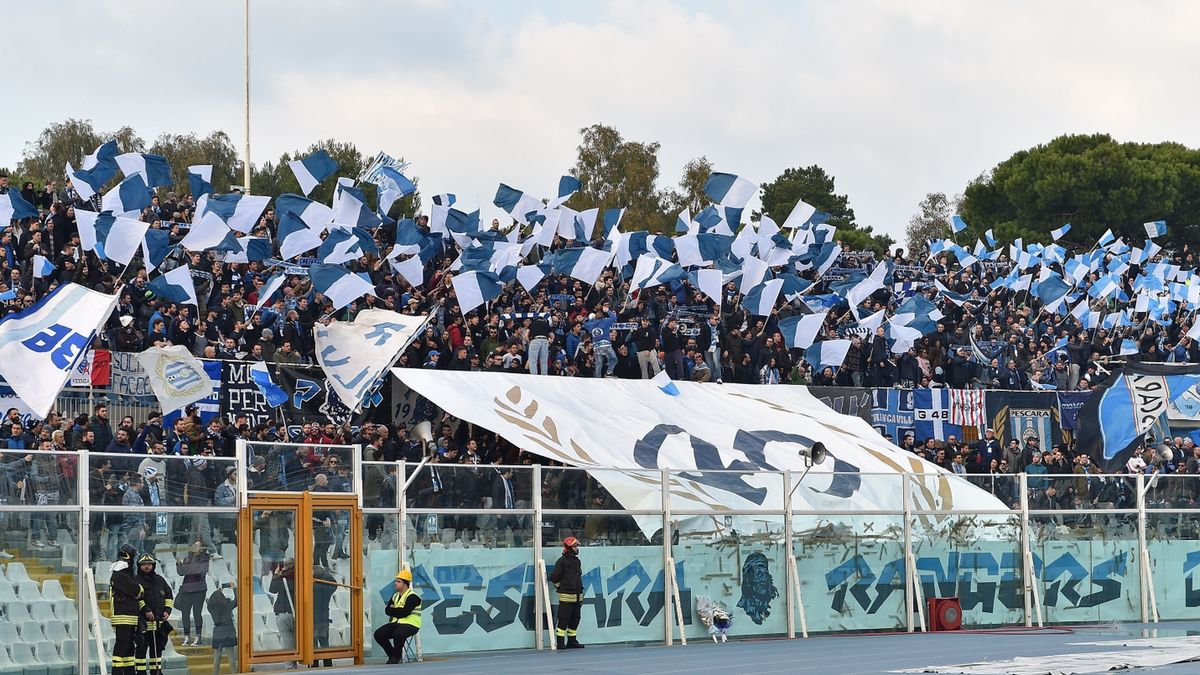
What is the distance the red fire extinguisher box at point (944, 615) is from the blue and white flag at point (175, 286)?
1337cm

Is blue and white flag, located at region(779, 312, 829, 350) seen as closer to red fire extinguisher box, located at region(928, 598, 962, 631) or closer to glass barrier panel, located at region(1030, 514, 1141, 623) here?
glass barrier panel, located at region(1030, 514, 1141, 623)

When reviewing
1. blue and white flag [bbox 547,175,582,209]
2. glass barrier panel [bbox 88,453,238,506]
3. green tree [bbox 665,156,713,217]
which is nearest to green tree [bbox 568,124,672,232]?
green tree [bbox 665,156,713,217]

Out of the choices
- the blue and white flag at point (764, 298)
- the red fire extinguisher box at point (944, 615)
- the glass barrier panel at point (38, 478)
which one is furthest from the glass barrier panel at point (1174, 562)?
the glass barrier panel at point (38, 478)

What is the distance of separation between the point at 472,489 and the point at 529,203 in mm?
15972

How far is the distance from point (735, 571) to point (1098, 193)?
61.1 metres

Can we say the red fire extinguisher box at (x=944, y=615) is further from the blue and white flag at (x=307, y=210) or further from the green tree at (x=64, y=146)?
the green tree at (x=64, y=146)

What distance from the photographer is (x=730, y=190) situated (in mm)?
42000

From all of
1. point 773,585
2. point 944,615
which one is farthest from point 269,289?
point 944,615

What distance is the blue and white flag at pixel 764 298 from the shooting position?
38.4m

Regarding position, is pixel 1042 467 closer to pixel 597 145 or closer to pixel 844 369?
pixel 844 369

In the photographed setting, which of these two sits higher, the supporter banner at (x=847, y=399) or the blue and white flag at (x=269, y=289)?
the blue and white flag at (x=269, y=289)

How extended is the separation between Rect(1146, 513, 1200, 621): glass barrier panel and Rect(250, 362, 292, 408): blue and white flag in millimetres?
15597

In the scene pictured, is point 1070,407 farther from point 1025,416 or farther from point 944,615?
point 944,615

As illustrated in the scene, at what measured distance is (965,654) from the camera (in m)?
23.8
